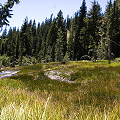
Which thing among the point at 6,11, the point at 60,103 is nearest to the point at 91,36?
the point at 6,11

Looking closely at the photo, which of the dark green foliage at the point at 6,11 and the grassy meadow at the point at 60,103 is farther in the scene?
the dark green foliage at the point at 6,11

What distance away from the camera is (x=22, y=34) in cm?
5850

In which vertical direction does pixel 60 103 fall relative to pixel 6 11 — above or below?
below

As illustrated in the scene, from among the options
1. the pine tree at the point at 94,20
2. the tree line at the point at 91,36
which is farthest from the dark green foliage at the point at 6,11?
the pine tree at the point at 94,20

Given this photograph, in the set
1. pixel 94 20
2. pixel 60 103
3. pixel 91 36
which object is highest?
pixel 94 20

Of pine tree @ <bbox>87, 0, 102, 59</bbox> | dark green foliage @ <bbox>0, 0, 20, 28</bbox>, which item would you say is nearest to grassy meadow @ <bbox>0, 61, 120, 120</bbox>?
dark green foliage @ <bbox>0, 0, 20, 28</bbox>

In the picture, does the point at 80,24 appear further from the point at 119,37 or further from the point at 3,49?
the point at 3,49

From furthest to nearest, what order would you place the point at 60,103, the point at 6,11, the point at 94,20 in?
the point at 94,20, the point at 6,11, the point at 60,103

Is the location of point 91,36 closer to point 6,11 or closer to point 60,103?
point 6,11

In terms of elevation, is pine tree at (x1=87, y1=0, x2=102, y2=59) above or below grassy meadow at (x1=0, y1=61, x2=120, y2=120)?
above

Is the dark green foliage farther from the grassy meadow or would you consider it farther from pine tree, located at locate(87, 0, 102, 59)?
pine tree, located at locate(87, 0, 102, 59)

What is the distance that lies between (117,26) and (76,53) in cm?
2222

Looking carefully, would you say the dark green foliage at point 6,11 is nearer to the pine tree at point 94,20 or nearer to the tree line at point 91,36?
the tree line at point 91,36

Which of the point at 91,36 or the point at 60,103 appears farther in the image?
the point at 91,36
